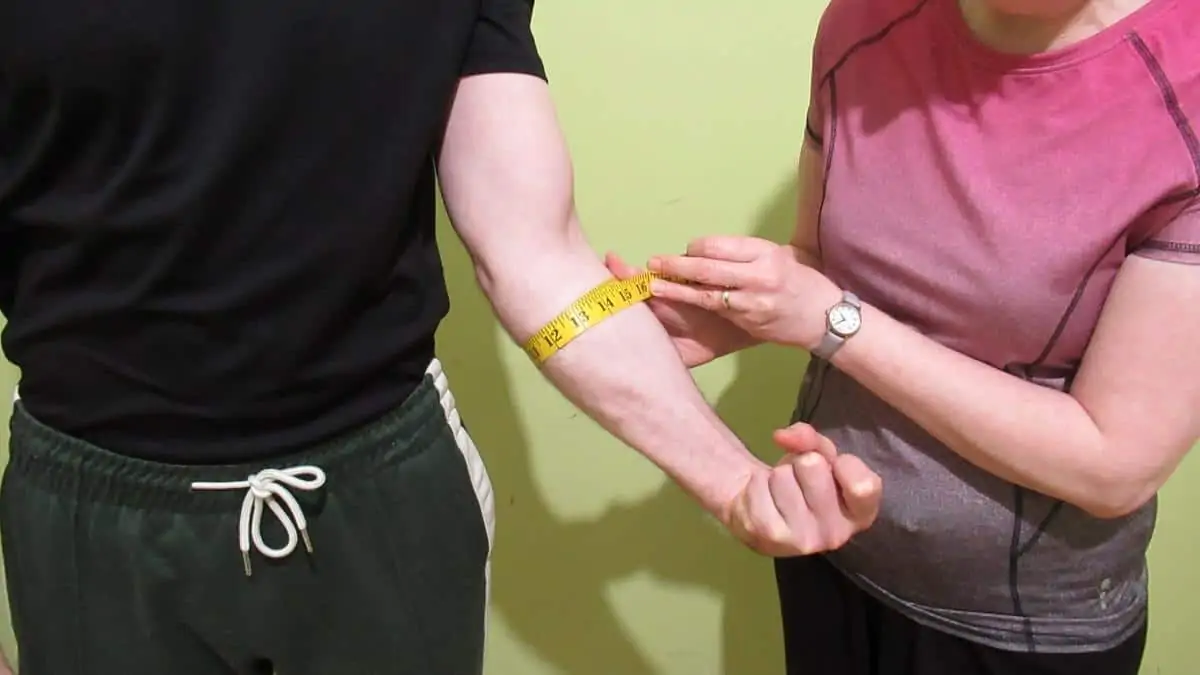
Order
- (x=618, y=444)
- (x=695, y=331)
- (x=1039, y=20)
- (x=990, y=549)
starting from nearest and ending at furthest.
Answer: (x=1039, y=20)
(x=990, y=549)
(x=695, y=331)
(x=618, y=444)

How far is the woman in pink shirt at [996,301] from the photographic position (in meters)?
0.87

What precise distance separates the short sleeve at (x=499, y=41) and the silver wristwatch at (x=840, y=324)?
33cm

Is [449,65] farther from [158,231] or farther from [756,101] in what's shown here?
[756,101]

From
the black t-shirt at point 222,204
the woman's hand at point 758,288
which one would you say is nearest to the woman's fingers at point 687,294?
the woman's hand at point 758,288

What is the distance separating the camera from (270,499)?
882mm

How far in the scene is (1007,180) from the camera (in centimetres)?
91

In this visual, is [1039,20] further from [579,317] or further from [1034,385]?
[579,317]

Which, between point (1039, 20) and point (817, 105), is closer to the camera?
point (1039, 20)

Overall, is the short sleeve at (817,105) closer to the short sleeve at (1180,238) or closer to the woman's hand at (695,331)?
the woman's hand at (695,331)

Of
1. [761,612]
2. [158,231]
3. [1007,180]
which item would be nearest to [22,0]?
[158,231]

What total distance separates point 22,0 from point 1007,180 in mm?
736

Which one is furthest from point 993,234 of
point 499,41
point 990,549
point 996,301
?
point 499,41

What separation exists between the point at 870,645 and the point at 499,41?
0.73m

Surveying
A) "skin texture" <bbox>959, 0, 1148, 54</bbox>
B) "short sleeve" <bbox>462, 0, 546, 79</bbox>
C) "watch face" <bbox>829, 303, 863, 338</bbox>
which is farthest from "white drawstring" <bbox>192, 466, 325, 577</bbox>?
"skin texture" <bbox>959, 0, 1148, 54</bbox>
